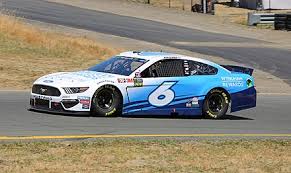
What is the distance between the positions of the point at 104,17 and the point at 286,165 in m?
40.7

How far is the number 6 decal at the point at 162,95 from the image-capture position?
1432cm

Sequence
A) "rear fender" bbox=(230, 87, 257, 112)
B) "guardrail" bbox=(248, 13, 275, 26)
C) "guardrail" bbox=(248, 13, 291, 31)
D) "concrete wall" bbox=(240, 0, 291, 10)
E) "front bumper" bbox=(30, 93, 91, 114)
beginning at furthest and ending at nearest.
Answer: "concrete wall" bbox=(240, 0, 291, 10), "guardrail" bbox=(248, 13, 275, 26), "guardrail" bbox=(248, 13, 291, 31), "rear fender" bbox=(230, 87, 257, 112), "front bumper" bbox=(30, 93, 91, 114)

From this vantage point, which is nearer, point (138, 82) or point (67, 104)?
point (67, 104)

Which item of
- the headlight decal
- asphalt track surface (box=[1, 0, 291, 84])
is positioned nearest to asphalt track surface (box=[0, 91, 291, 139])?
the headlight decal

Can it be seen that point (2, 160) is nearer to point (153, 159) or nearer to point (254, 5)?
point (153, 159)

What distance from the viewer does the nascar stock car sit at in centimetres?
1367

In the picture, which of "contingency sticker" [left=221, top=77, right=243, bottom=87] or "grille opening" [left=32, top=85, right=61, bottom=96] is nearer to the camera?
"grille opening" [left=32, top=85, right=61, bottom=96]

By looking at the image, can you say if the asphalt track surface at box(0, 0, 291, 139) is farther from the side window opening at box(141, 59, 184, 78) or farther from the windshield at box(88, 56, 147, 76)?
the windshield at box(88, 56, 147, 76)

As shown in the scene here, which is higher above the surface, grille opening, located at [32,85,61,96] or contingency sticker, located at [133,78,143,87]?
contingency sticker, located at [133,78,143,87]

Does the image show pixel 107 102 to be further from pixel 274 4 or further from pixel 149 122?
pixel 274 4

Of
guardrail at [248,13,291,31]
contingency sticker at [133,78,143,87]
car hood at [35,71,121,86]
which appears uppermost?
guardrail at [248,13,291,31]

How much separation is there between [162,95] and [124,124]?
1539 mm

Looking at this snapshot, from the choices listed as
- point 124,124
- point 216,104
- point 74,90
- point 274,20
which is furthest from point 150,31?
point 124,124

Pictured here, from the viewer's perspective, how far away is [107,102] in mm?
13898
